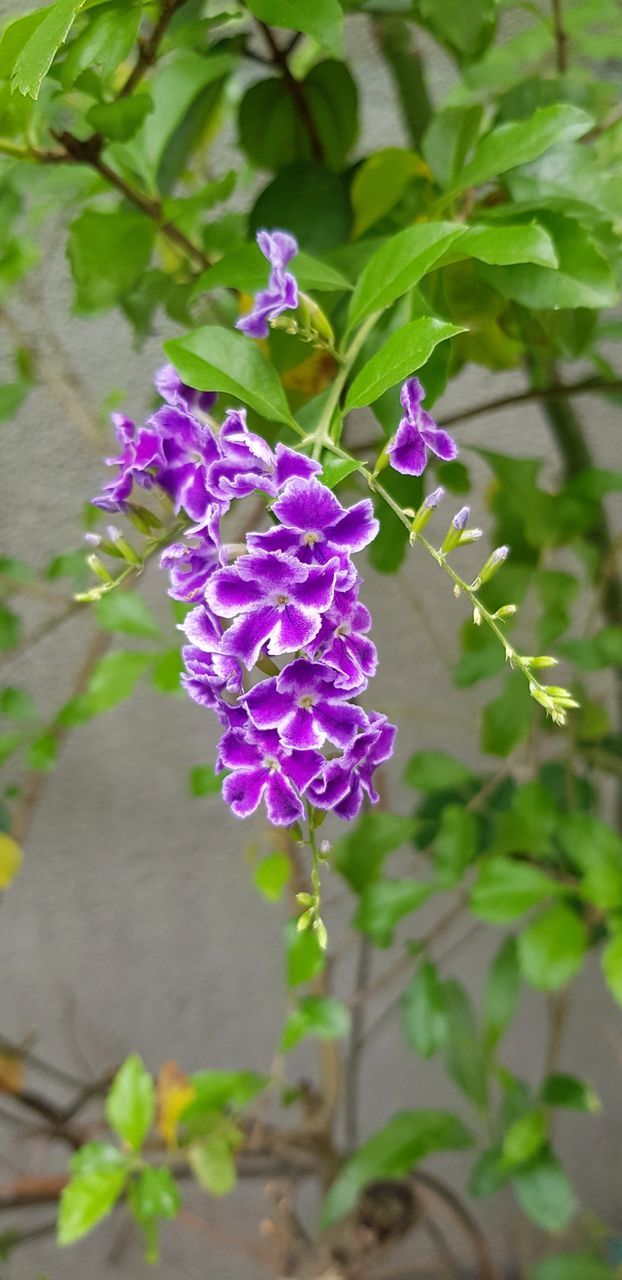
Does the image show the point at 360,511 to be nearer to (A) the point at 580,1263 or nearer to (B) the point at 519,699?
(B) the point at 519,699

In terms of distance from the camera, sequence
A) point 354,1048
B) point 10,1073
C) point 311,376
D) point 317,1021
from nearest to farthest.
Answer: point 311,376 → point 317,1021 → point 10,1073 → point 354,1048

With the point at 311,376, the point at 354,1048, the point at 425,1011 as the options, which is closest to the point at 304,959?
the point at 425,1011

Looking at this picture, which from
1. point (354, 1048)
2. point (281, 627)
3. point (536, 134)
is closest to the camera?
point (281, 627)

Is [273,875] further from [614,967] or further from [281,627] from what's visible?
[281,627]

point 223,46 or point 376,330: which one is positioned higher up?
point 223,46

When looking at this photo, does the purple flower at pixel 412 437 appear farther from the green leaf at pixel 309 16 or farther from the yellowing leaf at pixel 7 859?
the yellowing leaf at pixel 7 859

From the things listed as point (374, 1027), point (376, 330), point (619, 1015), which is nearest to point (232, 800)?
point (376, 330)

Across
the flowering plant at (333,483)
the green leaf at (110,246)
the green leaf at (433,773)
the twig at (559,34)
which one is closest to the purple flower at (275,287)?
the flowering plant at (333,483)

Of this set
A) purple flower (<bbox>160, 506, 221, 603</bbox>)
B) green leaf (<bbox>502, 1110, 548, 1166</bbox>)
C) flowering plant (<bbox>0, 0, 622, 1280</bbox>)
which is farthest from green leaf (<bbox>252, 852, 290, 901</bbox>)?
purple flower (<bbox>160, 506, 221, 603</bbox>)
